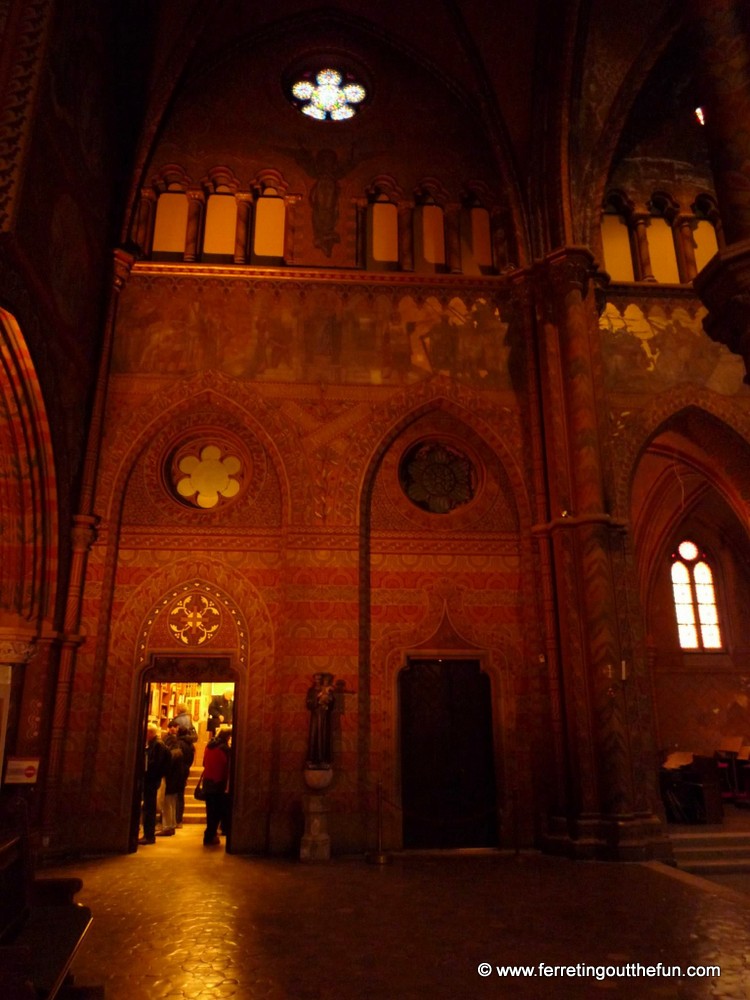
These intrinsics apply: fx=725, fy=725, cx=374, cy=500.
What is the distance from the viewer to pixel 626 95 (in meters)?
12.6

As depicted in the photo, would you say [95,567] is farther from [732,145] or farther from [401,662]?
[732,145]

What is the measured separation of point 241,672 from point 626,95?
38.2 feet

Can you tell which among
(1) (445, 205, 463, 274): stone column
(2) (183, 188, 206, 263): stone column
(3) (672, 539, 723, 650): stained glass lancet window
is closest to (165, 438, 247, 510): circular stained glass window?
(2) (183, 188, 206, 263): stone column

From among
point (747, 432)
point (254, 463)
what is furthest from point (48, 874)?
point (747, 432)

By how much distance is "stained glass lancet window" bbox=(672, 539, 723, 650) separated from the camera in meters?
18.9

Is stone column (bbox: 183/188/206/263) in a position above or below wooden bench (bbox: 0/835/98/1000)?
above

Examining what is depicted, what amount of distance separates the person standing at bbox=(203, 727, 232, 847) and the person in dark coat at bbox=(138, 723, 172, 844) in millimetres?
680

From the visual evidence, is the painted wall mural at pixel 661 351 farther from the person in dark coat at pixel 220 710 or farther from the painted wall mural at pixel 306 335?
the person in dark coat at pixel 220 710

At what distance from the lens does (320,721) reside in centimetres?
996

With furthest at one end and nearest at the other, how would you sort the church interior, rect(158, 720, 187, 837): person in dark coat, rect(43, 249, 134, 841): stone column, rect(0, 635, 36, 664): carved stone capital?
1. rect(158, 720, 187, 837): person in dark coat
2. the church interior
3. rect(43, 249, 134, 841): stone column
4. rect(0, 635, 36, 664): carved stone capital

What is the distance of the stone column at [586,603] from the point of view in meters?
9.48

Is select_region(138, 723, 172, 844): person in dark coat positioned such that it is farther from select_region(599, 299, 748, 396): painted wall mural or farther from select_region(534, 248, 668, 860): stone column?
select_region(599, 299, 748, 396): painted wall mural

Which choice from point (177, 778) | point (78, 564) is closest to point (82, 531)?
point (78, 564)

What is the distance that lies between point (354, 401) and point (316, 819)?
247 inches
